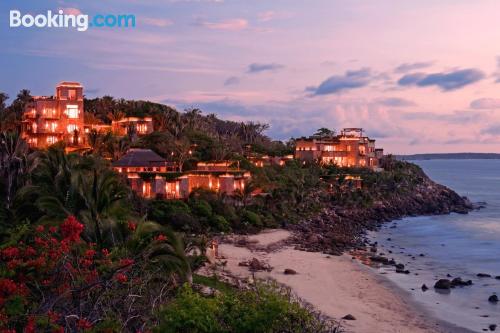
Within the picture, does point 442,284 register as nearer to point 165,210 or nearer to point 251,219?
point 251,219

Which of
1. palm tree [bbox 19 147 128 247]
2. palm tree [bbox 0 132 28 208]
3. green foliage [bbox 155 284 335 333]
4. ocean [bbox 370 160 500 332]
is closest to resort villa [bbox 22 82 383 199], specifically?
Result: palm tree [bbox 0 132 28 208]

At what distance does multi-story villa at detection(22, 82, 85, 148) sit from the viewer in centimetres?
Answer: 5981

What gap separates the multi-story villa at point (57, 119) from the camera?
196ft

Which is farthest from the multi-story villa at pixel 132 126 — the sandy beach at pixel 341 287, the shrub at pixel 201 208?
the sandy beach at pixel 341 287

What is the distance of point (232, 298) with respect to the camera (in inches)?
461

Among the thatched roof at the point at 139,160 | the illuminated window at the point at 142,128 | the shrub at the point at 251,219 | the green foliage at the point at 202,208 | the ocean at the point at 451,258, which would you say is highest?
the illuminated window at the point at 142,128

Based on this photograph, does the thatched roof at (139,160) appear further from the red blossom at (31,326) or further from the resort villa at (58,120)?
the red blossom at (31,326)

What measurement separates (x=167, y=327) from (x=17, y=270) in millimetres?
3437

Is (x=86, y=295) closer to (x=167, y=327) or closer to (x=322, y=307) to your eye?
(x=167, y=327)

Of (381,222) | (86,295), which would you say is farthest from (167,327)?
(381,222)

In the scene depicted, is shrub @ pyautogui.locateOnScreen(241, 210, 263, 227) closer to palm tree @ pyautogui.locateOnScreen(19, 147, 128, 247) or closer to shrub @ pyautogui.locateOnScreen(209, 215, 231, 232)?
shrub @ pyautogui.locateOnScreen(209, 215, 231, 232)

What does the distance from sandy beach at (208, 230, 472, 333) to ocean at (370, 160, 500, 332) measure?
1535mm

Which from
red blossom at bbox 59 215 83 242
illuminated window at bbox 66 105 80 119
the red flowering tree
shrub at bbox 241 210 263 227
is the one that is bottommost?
shrub at bbox 241 210 263 227

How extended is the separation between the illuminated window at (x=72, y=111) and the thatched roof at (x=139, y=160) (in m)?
14.0
